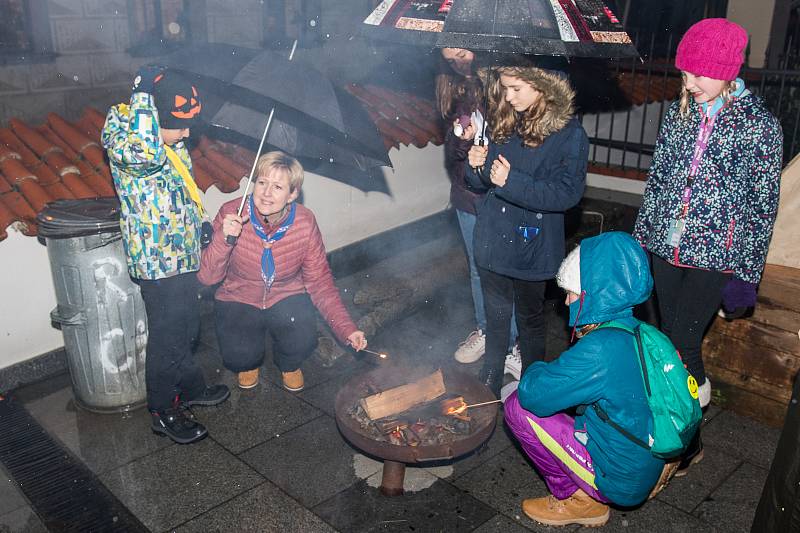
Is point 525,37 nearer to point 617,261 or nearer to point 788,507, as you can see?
point 617,261

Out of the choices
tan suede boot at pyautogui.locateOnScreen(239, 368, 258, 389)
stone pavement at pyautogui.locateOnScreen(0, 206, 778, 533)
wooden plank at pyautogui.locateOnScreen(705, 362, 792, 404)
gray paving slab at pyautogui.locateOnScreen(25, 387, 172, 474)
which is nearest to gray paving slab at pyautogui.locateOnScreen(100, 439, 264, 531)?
stone pavement at pyautogui.locateOnScreen(0, 206, 778, 533)

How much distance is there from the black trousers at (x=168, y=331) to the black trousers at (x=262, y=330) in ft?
1.26

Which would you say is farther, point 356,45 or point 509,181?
point 356,45

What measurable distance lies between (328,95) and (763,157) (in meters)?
2.41

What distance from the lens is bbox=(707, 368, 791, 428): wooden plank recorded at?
5031 millimetres

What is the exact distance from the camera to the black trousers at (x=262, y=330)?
518cm

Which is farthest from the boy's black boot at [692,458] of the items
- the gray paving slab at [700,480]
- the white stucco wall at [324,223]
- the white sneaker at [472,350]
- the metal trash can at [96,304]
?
the white stucco wall at [324,223]

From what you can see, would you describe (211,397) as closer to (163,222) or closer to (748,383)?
(163,222)

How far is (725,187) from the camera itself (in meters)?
4.13

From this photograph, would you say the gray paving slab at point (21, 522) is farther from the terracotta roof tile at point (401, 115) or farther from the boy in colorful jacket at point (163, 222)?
the terracotta roof tile at point (401, 115)

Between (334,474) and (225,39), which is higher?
(225,39)

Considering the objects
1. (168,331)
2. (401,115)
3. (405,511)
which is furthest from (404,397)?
(401,115)

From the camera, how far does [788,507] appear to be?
2629 mm

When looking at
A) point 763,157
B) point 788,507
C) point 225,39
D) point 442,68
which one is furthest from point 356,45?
point 788,507
